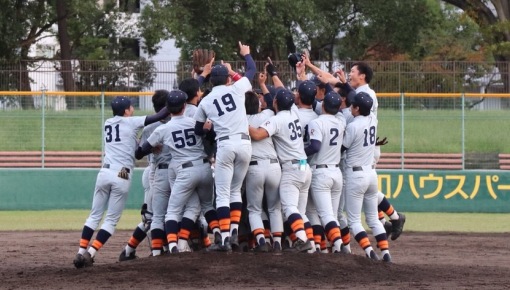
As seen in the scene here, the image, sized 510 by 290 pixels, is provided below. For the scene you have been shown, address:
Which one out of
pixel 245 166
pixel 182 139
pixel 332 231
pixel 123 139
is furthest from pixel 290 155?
pixel 123 139

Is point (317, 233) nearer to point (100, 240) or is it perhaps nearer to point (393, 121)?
point (100, 240)

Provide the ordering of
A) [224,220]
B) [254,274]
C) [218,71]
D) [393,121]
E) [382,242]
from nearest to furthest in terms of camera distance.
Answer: [254,274]
[224,220]
[218,71]
[382,242]
[393,121]

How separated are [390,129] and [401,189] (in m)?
2.10

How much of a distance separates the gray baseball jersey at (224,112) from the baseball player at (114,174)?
99 centimetres

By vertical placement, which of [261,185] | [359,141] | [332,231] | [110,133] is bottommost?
[332,231]

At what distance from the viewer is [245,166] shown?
39.3 feet

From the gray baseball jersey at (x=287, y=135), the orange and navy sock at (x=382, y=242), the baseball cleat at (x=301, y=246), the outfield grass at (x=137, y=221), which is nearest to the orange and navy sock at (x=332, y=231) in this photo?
the baseball cleat at (x=301, y=246)

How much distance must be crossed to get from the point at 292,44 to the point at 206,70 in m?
28.6

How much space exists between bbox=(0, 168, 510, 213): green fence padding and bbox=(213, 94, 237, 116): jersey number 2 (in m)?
11.1

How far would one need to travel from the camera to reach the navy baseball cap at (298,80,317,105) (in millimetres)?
12594

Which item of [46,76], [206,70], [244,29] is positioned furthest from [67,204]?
[244,29]

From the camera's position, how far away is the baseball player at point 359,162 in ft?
41.6

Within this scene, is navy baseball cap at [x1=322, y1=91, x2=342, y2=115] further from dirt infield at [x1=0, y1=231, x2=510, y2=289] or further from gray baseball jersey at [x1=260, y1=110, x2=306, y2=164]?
dirt infield at [x1=0, y1=231, x2=510, y2=289]

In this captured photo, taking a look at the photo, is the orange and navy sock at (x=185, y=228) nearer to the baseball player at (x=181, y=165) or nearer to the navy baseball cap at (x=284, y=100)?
the baseball player at (x=181, y=165)
